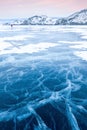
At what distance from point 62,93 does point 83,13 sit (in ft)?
278

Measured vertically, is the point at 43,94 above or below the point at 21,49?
below

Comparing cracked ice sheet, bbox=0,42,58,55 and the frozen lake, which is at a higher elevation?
cracked ice sheet, bbox=0,42,58,55

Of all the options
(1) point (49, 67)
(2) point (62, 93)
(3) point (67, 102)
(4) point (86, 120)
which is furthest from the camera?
(1) point (49, 67)

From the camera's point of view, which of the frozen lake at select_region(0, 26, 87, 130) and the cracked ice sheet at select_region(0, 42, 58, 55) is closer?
the frozen lake at select_region(0, 26, 87, 130)

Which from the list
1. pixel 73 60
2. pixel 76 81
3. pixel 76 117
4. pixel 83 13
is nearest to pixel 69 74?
pixel 76 81

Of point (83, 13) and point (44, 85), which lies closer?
point (44, 85)

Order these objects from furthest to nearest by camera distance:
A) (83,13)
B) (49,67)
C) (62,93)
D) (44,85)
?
(83,13), (49,67), (44,85), (62,93)

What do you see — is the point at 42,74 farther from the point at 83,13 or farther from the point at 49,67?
the point at 83,13

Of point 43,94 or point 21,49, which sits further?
point 21,49

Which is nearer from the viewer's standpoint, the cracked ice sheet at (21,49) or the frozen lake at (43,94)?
the frozen lake at (43,94)

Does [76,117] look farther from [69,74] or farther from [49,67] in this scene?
[49,67]

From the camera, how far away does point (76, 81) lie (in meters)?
9.47

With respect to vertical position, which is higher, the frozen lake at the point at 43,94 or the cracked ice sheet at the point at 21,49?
the cracked ice sheet at the point at 21,49

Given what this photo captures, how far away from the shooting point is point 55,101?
7430mm
